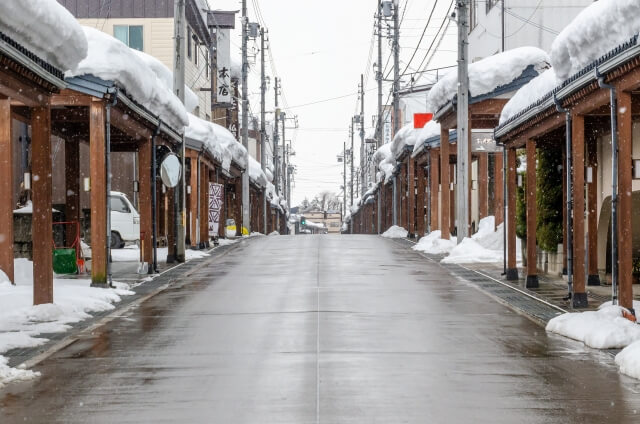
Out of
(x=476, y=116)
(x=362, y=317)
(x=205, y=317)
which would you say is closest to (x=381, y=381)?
(x=362, y=317)

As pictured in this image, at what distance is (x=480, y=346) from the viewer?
392 inches

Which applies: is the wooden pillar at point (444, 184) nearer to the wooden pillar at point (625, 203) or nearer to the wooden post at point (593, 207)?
the wooden post at point (593, 207)

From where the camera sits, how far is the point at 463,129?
25.2 metres

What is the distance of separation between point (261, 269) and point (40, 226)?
816 centimetres

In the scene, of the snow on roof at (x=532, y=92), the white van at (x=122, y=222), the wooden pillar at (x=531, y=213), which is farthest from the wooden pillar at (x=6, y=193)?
the white van at (x=122, y=222)

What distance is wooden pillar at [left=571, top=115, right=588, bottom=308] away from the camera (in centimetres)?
1293

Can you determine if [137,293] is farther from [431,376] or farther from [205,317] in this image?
[431,376]

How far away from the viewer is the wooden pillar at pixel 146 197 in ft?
65.1

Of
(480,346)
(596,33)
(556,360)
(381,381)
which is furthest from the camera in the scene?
(596,33)

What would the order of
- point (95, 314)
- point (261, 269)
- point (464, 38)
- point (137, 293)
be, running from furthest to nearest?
point (464, 38)
point (261, 269)
point (137, 293)
point (95, 314)

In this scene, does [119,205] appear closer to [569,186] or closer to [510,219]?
[510,219]

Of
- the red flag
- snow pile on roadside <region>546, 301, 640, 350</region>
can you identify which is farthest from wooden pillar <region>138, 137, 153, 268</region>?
the red flag

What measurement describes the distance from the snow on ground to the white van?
1561 cm

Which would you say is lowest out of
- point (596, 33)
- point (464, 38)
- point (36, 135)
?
point (36, 135)
